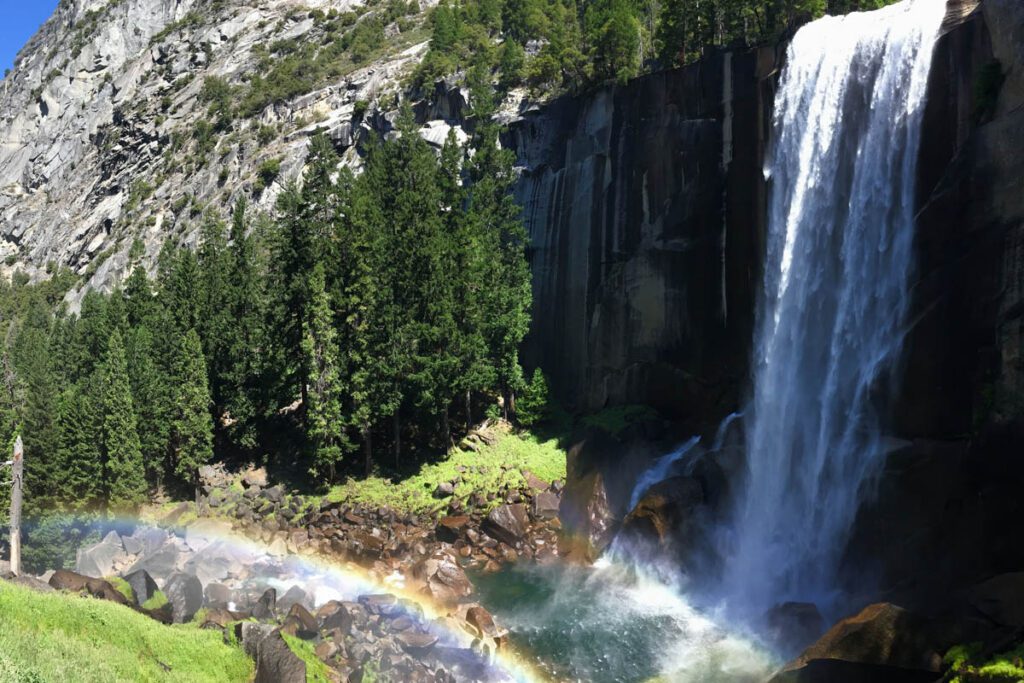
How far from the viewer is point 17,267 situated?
116562 millimetres

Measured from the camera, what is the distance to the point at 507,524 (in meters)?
32.5

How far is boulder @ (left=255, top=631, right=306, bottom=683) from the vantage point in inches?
711

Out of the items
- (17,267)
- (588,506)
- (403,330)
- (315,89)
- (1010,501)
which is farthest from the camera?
(17,267)

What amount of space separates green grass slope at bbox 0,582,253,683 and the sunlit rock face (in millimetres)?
24724

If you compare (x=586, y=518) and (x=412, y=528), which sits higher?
(x=586, y=518)

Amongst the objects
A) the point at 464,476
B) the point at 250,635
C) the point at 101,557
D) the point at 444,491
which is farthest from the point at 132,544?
the point at 464,476

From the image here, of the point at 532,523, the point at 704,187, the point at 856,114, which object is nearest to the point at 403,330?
the point at 532,523

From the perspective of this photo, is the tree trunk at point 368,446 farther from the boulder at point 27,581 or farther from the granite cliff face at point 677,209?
the boulder at point 27,581

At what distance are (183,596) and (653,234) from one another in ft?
90.6

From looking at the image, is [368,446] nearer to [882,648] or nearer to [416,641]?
[416,641]

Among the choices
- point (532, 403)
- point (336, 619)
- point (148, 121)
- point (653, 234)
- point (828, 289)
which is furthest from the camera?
point (148, 121)

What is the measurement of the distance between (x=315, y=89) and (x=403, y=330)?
59926 millimetres

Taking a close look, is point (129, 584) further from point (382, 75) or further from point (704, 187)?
point (382, 75)

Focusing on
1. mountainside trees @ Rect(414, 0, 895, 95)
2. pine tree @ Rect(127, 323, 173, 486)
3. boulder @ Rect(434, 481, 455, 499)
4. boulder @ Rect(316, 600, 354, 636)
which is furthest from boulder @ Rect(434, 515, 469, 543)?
mountainside trees @ Rect(414, 0, 895, 95)
